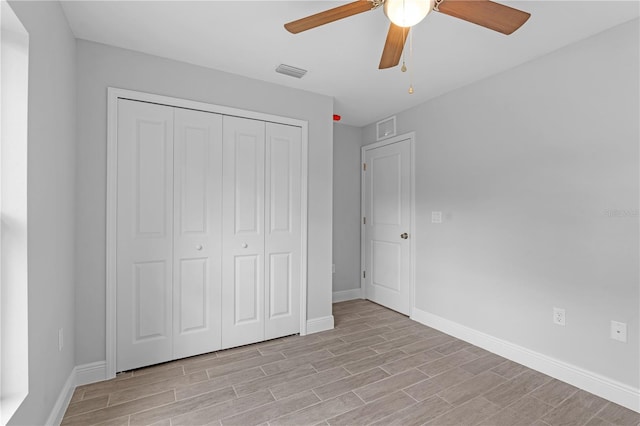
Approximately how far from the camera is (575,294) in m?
2.25

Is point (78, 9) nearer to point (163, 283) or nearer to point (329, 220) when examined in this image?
point (163, 283)

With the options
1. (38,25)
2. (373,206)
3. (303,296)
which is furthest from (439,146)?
(38,25)

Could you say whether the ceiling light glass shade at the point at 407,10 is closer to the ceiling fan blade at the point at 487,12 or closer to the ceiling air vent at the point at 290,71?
the ceiling fan blade at the point at 487,12

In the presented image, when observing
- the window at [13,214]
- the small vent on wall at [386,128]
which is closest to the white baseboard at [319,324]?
the window at [13,214]

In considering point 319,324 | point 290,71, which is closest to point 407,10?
point 290,71

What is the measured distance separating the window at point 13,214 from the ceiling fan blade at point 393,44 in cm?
173

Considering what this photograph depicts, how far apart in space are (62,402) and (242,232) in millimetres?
1629

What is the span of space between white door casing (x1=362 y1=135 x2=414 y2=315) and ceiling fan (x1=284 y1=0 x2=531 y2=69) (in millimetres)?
2123

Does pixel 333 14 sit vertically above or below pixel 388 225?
above

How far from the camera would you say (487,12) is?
148 cm

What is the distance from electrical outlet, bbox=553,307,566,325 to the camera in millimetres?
2311

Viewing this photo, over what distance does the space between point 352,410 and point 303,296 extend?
4.36ft

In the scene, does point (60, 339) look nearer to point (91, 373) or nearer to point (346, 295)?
point (91, 373)

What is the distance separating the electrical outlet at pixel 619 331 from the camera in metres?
2.01
